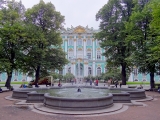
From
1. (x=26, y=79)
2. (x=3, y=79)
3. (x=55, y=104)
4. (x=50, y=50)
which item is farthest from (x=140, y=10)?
(x=3, y=79)

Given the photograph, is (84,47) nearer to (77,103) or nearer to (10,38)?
(10,38)

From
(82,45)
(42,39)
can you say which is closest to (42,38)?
(42,39)

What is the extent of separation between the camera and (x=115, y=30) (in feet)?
93.5

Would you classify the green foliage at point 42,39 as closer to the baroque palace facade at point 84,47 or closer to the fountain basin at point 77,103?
the fountain basin at point 77,103

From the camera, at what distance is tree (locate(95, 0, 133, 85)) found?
2725 centimetres

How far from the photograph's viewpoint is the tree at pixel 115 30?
1073 inches

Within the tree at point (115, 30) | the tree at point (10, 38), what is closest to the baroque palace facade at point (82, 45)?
the tree at point (115, 30)

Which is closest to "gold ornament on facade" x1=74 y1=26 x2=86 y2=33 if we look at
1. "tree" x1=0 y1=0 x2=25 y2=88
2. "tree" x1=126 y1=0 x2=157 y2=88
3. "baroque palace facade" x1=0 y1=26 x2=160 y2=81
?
"baroque palace facade" x1=0 y1=26 x2=160 y2=81

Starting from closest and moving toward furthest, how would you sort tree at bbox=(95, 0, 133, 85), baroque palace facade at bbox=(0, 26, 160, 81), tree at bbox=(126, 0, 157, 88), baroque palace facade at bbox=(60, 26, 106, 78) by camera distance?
tree at bbox=(126, 0, 157, 88) < tree at bbox=(95, 0, 133, 85) < baroque palace facade at bbox=(0, 26, 160, 81) < baroque palace facade at bbox=(60, 26, 106, 78)

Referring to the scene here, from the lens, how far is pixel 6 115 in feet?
29.6

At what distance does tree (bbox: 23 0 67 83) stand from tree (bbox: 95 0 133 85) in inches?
297

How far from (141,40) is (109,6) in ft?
28.2

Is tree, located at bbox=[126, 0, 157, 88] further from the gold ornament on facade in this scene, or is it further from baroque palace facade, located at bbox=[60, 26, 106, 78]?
the gold ornament on facade

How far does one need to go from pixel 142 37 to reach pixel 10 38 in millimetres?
18491
